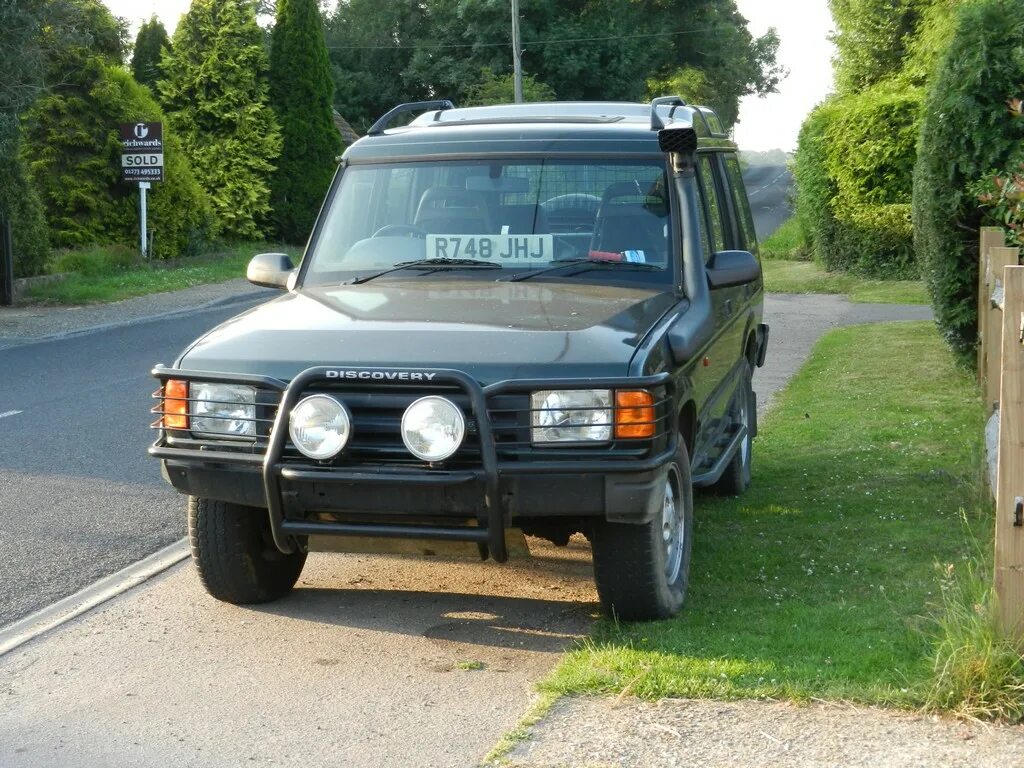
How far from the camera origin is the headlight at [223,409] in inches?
203

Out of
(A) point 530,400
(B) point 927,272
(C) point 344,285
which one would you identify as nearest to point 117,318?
(B) point 927,272

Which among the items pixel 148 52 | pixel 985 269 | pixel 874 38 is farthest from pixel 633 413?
pixel 148 52

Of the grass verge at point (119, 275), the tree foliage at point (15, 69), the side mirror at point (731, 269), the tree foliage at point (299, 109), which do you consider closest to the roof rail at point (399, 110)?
the side mirror at point (731, 269)

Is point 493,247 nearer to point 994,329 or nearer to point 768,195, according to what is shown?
point 994,329

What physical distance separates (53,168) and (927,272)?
68.0ft

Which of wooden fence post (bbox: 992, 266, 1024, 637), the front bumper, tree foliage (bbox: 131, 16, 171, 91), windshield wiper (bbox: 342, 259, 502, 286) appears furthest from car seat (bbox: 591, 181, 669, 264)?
tree foliage (bbox: 131, 16, 171, 91)

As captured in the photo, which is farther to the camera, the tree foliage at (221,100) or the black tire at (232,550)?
the tree foliage at (221,100)

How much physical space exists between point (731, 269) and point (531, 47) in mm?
54427

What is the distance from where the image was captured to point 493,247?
620 centimetres

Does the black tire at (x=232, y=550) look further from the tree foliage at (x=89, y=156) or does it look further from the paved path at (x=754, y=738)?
the tree foliage at (x=89, y=156)

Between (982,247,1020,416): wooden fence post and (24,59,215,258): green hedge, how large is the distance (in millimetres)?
22301

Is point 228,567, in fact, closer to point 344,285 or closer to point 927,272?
point 344,285

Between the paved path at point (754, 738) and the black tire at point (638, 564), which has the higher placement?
the black tire at point (638, 564)

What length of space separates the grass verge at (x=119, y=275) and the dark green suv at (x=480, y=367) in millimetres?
17539
